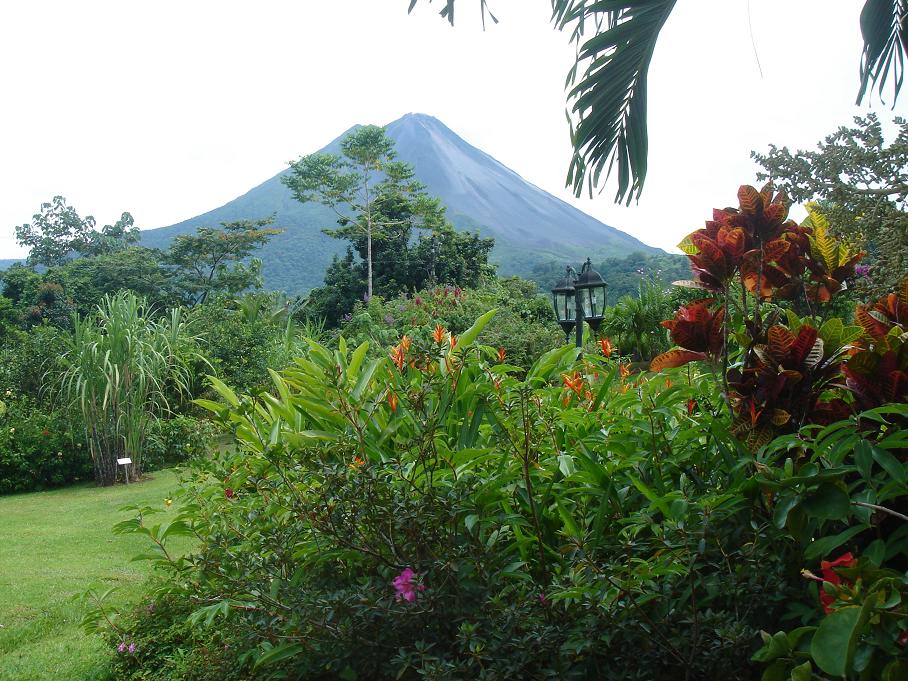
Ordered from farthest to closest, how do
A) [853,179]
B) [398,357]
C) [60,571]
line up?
[60,571] < [853,179] < [398,357]

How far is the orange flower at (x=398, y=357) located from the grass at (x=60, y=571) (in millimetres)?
1063

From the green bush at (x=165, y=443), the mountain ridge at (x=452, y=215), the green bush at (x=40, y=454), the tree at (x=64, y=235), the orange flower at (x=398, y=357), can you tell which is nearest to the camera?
the orange flower at (x=398, y=357)

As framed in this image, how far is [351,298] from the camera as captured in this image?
25906mm

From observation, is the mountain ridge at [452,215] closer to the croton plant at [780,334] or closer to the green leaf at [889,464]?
the croton plant at [780,334]

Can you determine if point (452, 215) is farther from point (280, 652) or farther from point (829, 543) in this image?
point (829, 543)

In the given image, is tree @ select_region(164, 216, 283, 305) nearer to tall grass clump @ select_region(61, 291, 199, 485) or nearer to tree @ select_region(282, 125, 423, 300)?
tree @ select_region(282, 125, 423, 300)

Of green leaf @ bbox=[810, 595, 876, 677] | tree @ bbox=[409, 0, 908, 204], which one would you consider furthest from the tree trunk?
green leaf @ bbox=[810, 595, 876, 677]

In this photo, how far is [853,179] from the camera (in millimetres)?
3365

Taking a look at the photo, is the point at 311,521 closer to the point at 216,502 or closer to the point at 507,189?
the point at 216,502

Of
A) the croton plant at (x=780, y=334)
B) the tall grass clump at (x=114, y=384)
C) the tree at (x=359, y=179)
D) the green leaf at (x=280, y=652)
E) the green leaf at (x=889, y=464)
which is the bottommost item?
the tall grass clump at (x=114, y=384)

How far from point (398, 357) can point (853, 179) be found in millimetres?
2325

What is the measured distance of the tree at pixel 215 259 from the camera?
97.8 feet

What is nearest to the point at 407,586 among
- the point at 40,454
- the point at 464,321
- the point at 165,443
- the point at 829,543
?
the point at 829,543

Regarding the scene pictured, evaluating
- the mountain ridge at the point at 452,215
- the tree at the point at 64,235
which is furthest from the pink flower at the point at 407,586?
the mountain ridge at the point at 452,215
